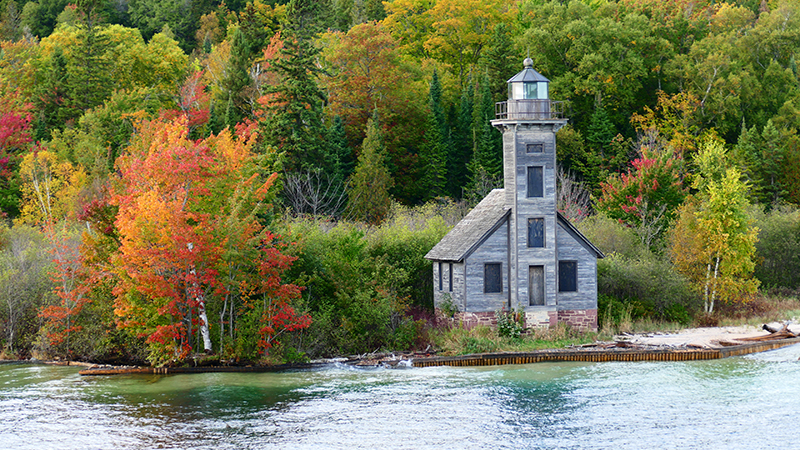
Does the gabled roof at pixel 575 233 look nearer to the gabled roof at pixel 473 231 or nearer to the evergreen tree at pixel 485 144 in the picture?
the gabled roof at pixel 473 231

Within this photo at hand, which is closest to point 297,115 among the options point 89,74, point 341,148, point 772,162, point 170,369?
point 341,148

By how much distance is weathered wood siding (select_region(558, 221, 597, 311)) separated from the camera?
36.8 m

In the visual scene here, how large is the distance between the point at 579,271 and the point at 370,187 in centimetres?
2201

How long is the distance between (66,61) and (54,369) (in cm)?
4134

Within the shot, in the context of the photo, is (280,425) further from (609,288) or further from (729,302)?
(729,302)

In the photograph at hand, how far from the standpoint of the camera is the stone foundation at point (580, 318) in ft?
121

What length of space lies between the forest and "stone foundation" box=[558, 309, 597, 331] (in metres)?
1.87

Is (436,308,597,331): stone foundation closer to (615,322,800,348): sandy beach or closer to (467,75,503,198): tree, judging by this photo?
(615,322,800,348): sandy beach

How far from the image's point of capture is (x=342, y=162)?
6141 centimetres

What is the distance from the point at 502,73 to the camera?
6906 cm

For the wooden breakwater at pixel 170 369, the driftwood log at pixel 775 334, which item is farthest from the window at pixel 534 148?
the wooden breakwater at pixel 170 369

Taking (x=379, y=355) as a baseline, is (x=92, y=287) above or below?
above

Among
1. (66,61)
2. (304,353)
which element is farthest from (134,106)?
(304,353)

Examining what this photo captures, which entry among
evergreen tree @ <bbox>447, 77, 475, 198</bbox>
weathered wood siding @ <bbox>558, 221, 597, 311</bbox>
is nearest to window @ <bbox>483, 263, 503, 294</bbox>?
weathered wood siding @ <bbox>558, 221, 597, 311</bbox>
